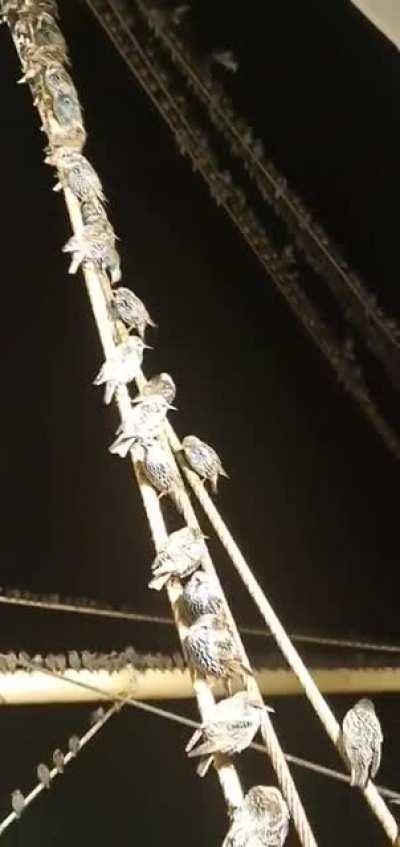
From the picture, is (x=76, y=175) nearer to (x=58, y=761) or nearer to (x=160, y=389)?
(x=160, y=389)

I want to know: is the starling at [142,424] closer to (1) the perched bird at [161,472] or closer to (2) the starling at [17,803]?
(1) the perched bird at [161,472]

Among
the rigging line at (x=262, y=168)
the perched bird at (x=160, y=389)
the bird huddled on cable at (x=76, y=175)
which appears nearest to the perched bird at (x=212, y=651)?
the perched bird at (x=160, y=389)

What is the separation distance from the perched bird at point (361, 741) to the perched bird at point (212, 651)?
0.05m

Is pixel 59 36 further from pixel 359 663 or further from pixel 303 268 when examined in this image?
pixel 359 663

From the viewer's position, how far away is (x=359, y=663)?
785 mm

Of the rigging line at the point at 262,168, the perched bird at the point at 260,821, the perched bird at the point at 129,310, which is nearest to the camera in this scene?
the perched bird at the point at 260,821

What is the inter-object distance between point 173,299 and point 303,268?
106 mm

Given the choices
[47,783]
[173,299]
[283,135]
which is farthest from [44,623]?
[283,135]

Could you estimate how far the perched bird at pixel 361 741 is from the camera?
49 cm

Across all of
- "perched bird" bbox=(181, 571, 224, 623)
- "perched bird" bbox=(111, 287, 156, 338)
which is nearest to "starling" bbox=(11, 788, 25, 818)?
"perched bird" bbox=(181, 571, 224, 623)

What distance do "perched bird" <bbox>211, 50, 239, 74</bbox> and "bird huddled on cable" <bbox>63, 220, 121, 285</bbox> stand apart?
7.1 inches

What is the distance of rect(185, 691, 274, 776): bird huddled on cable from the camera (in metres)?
0.49

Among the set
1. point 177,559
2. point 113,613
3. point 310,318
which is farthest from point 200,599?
point 310,318

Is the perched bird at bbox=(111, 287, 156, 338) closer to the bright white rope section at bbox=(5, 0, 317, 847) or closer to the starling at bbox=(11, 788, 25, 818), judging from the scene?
the bright white rope section at bbox=(5, 0, 317, 847)
